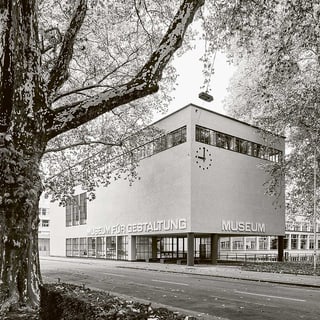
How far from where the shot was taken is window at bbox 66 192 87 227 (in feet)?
167

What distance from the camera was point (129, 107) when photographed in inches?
1005

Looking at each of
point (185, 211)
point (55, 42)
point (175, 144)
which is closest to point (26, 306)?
point (55, 42)

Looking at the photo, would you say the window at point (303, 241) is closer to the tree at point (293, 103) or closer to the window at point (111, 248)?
the tree at point (293, 103)

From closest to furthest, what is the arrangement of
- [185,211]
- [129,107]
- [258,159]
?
[129,107], [185,211], [258,159]

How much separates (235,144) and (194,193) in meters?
6.60

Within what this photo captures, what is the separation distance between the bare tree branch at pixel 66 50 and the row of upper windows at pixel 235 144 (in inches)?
874

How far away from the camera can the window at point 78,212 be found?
2008 inches

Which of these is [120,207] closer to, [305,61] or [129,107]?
[129,107]

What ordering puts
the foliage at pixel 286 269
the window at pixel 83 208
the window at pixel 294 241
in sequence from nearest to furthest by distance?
the foliage at pixel 286 269 < the window at pixel 83 208 < the window at pixel 294 241

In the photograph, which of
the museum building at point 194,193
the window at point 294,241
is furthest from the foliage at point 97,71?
the window at point 294,241

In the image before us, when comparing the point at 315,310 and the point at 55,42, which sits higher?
the point at 55,42

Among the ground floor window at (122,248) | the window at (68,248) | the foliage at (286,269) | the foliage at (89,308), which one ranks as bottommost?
the window at (68,248)

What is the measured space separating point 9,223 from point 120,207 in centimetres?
3414

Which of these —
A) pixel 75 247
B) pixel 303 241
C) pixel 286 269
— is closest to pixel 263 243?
pixel 303 241
